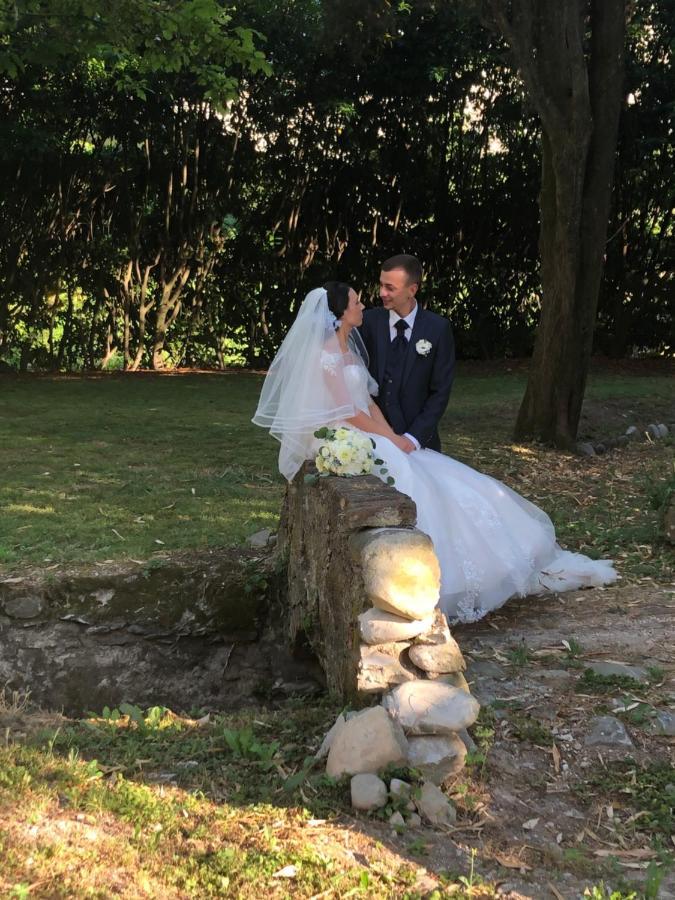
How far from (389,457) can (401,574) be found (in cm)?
164

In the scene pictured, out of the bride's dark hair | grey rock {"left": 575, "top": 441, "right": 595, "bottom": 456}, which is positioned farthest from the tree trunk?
the bride's dark hair

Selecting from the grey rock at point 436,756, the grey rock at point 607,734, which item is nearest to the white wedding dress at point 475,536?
the grey rock at point 607,734

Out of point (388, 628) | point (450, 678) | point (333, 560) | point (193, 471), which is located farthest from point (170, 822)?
point (193, 471)

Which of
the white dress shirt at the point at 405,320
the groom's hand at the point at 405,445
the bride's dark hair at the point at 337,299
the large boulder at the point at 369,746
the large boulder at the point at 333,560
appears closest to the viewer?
the large boulder at the point at 369,746

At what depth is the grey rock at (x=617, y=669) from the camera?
4145 millimetres

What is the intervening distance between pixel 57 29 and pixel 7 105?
18.0ft

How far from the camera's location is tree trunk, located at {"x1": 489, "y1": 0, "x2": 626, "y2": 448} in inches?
342

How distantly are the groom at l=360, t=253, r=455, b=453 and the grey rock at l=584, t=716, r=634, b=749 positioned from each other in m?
2.33

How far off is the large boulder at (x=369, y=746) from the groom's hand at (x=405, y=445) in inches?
94.6

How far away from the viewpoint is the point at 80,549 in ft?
20.0

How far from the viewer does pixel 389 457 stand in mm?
5164

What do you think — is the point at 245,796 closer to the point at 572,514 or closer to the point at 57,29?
the point at 572,514

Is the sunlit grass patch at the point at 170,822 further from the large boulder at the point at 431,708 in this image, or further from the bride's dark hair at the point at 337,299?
the bride's dark hair at the point at 337,299

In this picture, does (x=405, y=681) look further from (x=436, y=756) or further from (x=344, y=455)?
(x=344, y=455)
